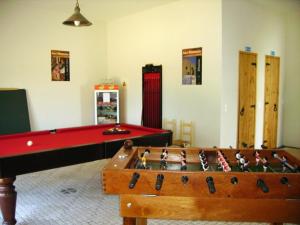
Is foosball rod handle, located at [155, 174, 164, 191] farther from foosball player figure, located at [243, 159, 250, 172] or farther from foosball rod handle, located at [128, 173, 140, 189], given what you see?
foosball player figure, located at [243, 159, 250, 172]

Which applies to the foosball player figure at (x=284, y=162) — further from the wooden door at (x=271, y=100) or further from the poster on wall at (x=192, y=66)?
the wooden door at (x=271, y=100)

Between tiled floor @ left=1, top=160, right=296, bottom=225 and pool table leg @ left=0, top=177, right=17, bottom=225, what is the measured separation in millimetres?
229

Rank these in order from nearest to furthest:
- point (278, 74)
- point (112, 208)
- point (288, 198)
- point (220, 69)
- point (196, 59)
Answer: point (288, 198) < point (112, 208) < point (220, 69) < point (196, 59) < point (278, 74)

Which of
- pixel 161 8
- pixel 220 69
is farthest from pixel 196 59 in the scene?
pixel 161 8

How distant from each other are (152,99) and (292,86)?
3.27 metres

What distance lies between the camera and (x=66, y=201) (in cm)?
336

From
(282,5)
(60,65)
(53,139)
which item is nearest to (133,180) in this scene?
(53,139)

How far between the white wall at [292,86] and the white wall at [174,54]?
267cm

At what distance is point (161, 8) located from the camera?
5371mm

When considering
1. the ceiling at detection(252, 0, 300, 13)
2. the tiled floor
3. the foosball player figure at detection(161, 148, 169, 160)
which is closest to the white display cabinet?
the tiled floor

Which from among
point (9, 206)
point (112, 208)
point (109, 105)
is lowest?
point (112, 208)

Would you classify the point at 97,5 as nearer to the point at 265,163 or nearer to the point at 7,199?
the point at 7,199

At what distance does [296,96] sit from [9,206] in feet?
19.8

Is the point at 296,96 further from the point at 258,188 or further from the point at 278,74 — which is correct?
the point at 258,188
